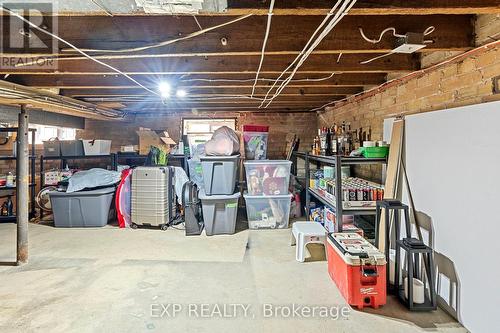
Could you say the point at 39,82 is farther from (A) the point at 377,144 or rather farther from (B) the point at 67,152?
(A) the point at 377,144

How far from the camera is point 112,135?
19.4 feet

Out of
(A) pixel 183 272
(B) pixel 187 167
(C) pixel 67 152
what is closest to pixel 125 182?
(B) pixel 187 167

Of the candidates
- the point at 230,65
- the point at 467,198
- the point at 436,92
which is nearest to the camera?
the point at 467,198

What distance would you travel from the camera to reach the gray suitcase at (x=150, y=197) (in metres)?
4.30

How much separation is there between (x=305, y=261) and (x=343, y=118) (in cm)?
255

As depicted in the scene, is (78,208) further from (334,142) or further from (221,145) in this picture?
(334,142)

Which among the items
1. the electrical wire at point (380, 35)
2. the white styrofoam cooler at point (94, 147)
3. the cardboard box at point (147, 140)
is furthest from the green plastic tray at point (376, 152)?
the white styrofoam cooler at point (94, 147)

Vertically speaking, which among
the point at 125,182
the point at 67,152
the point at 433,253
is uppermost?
the point at 67,152

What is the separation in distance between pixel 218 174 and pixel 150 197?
3.84 ft

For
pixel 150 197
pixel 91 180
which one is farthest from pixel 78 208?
pixel 150 197

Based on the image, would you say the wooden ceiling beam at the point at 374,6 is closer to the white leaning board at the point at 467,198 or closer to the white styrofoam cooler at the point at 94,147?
the white leaning board at the point at 467,198

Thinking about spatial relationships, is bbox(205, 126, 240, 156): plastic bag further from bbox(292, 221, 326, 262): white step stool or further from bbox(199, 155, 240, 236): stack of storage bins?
bbox(292, 221, 326, 262): white step stool

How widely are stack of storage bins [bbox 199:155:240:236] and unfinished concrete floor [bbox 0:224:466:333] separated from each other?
13.3 inches

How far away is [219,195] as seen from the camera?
4062mm
